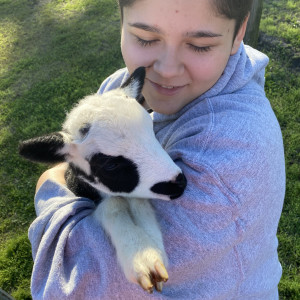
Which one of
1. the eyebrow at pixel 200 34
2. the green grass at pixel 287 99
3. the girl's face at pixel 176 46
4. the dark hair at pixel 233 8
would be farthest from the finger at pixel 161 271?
the green grass at pixel 287 99

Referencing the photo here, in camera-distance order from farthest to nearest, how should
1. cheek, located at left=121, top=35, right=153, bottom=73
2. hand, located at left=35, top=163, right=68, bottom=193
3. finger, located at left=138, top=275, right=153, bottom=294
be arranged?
hand, located at left=35, top=163, right=68, bottom=193, cheek, located at left=121, top=35, right=153, bottom=73, finger, located at left=138, top=275, right=153, bottom=294

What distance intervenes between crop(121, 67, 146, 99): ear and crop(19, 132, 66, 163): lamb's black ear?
0.45 metres

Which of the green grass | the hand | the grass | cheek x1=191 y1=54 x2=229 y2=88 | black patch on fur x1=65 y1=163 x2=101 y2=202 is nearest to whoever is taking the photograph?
cheek x1=191 y1=54 x2=229 y2=88

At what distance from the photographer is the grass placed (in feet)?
11.9

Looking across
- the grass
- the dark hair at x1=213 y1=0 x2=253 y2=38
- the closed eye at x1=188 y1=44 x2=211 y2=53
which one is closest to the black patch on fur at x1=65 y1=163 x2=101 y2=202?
the closed eye at x1=188 y1=44 x2=211 y2=53

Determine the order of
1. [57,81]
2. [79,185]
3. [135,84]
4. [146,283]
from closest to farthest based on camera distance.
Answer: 1. [146,283]
2. [135,84]
3. [79,185]
4. [57,81]

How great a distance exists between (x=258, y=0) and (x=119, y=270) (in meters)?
4.13

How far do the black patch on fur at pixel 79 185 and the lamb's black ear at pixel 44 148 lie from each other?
139mm

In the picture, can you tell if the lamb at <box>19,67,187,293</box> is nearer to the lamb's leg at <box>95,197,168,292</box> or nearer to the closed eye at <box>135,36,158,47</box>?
the lamb's leg at <box>95,197,168,292</box>

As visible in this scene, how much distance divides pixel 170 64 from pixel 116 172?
0.59 m

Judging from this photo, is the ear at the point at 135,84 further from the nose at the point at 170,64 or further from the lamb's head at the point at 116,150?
the nose at the point at 170,64

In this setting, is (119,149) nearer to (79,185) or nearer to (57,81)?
(79,185)

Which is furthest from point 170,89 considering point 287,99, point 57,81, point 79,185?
point 57,81

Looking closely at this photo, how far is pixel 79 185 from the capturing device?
2.03m
